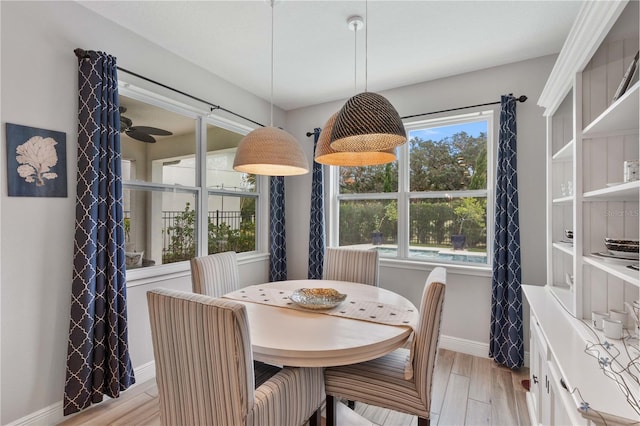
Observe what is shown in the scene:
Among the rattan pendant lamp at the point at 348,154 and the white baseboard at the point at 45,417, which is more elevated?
the rattan pendant lamp at the point at 348,154

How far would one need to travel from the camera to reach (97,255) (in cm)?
199

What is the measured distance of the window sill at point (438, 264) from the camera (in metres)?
2.85

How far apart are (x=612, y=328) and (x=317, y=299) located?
1421mm

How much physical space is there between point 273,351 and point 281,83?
273 cm

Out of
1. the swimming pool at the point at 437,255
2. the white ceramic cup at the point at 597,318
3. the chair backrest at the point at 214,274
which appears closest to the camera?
the white ceramic cup at the point at 597,318

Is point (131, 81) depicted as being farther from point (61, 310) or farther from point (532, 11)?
point (532, 11)

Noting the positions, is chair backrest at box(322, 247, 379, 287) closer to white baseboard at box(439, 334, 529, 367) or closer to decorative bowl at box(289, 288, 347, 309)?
decorative bowl at box(289, 288, 347, 309)

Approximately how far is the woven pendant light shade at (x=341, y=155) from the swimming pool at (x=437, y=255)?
1.57 m

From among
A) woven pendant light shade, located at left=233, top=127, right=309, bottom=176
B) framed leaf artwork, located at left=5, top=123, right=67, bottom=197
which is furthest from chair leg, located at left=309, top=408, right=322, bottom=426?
framed leaf artwork, located at left=5, top=123, right=67, bottom=197

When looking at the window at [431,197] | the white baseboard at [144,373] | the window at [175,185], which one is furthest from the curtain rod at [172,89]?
the white baseboard at [144,373]

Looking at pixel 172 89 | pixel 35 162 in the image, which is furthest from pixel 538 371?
pixel 172 89

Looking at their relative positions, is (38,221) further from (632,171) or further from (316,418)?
(632,171)

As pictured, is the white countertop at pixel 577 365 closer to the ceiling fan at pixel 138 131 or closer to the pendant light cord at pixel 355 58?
the pendant light cord at pixel 355 58

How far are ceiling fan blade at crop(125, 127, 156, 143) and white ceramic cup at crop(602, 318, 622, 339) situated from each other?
3203 mm
